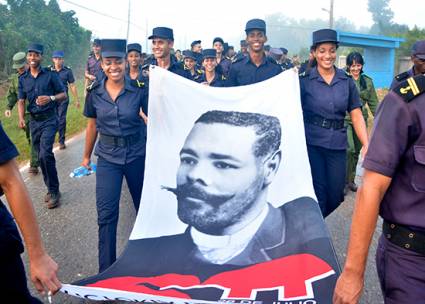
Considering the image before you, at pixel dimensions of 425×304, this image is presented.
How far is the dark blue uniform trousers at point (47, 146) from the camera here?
5.86m

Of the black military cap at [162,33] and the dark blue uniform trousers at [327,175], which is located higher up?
the black military cap at [162,33]

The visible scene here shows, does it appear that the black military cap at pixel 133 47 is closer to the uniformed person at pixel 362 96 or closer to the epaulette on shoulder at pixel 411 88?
the uniformed person at pixel 362 96

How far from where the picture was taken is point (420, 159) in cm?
177

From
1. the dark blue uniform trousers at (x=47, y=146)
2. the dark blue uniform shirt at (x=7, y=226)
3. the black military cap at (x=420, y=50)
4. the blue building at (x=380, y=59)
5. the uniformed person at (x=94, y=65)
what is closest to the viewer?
the dark blue uniform shirt at (x=7, y=226)

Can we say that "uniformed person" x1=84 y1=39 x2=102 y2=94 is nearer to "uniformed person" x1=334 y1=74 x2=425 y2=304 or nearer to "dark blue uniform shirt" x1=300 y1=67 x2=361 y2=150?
"dark blue uniform shirt" x1=300 y1=67 x2=361 y2=150

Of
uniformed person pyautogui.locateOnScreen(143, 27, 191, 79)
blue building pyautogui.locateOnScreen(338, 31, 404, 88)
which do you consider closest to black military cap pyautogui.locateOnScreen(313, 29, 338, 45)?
uniformed person pyautogui.locateOnScreen(143, 27, 191, 79)

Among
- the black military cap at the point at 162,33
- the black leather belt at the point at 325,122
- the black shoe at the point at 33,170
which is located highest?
the black military cap at the point at 162,33

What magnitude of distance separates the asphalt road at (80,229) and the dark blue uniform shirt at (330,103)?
1044 millimetres

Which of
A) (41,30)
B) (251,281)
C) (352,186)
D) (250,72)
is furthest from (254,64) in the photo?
(41,30)

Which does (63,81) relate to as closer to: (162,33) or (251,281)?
(162,33)

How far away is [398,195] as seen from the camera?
6.09 feet

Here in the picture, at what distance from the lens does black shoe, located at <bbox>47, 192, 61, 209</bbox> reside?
574 centimetres

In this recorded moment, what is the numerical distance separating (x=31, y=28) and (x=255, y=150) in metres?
30.6

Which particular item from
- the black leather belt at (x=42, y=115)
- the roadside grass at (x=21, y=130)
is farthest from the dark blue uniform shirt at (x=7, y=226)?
the roadside grass at (x=21, y=130)
